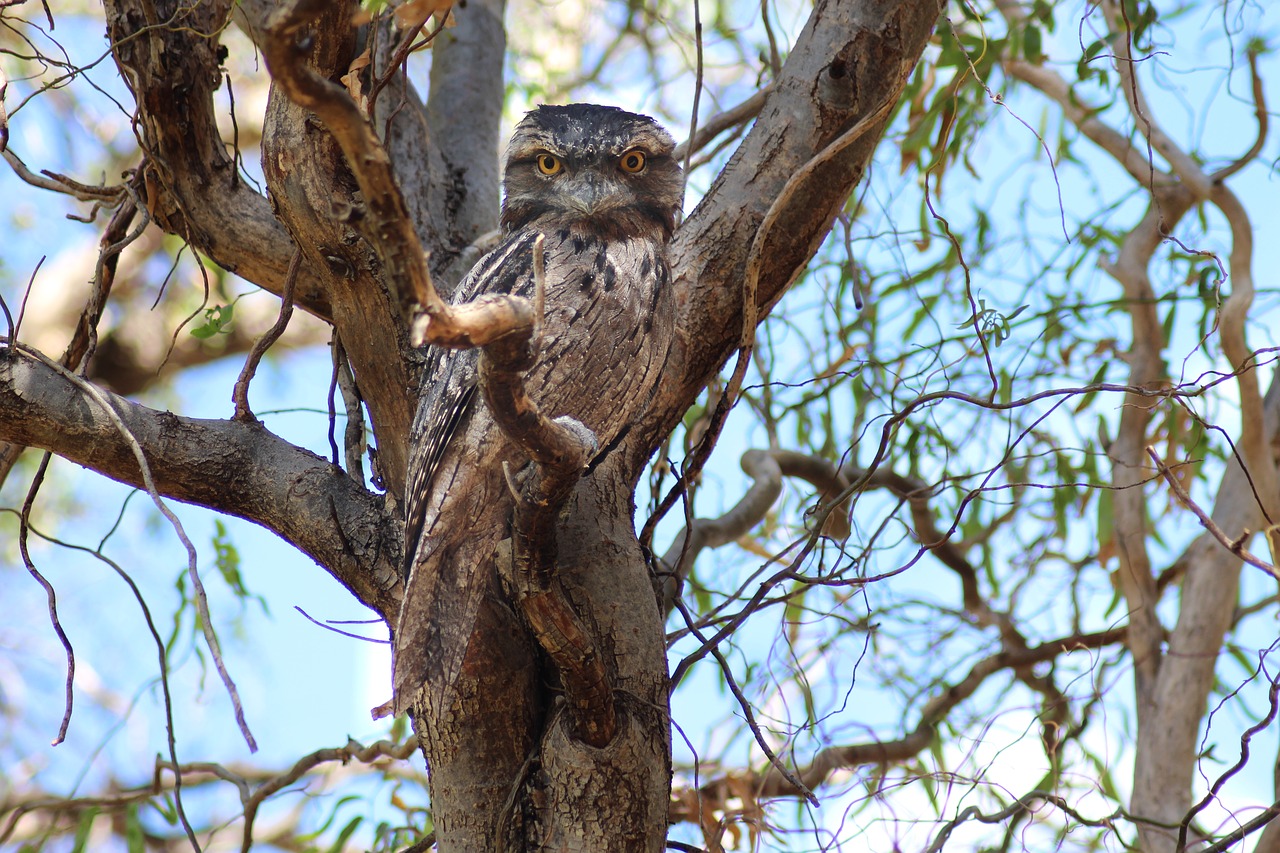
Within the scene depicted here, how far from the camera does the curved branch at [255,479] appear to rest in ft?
7.06

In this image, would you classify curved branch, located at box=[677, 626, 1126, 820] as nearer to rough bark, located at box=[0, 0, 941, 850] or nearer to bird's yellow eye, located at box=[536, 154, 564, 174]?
rough bark, located at box=[0, 0, 941, 850]

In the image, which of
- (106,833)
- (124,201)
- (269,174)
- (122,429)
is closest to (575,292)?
(269,174)

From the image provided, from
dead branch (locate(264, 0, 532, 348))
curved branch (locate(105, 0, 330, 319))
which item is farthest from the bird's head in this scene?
dead branch (locate(264, 0, 532, 348))

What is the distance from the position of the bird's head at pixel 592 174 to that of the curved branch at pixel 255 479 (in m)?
0.73

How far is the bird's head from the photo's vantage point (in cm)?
247

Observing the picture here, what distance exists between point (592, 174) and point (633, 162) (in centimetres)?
15

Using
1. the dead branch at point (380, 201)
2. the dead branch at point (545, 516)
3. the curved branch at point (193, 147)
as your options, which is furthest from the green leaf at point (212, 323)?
the dead branch at point (380, 201)

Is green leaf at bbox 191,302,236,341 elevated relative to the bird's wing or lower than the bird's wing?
elevated

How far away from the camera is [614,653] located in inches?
88.0

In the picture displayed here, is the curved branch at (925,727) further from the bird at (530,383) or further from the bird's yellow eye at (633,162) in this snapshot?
the bird's yellow eye at (633,162)

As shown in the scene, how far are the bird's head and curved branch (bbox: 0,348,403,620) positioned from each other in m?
0.73

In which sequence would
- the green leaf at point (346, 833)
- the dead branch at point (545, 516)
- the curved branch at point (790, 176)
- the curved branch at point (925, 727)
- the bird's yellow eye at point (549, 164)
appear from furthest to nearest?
the curved branch at point (925, 727)
the green leaf at point (346, 833)
the bird's yellow eye at point (549, 164)
the curved branch at point (790, 176)
the dead branch at point (545, 516)

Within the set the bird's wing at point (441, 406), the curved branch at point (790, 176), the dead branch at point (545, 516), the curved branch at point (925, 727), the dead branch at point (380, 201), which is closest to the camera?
the dead branch at point (380, 201)

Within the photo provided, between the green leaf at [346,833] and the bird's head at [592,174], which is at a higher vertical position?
the bird's head at [592,174]
